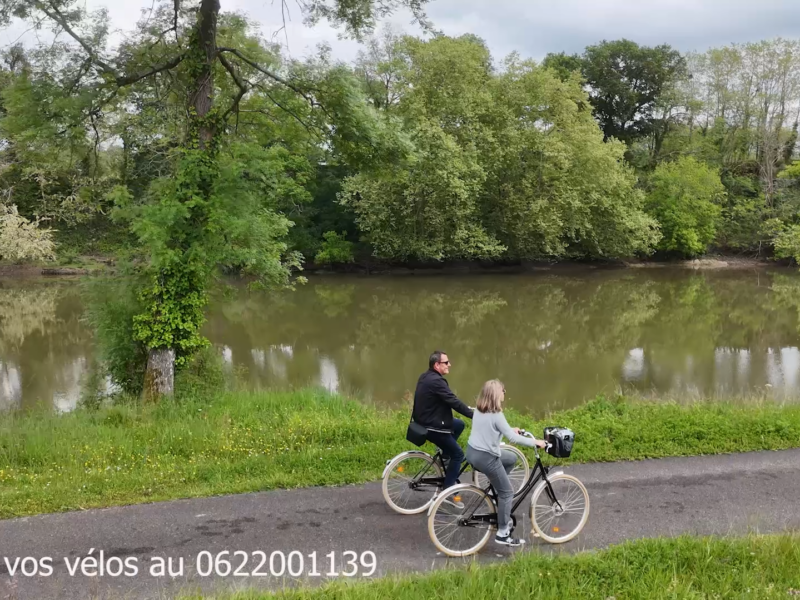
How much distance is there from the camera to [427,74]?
3241 cm

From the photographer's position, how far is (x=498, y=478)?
5.15 meters

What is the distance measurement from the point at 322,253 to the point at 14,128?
2765 cm

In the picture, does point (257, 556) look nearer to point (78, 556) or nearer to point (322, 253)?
point (78, 556)

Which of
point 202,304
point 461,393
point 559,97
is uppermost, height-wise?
point 559,97

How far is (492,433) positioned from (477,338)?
49.4 feet

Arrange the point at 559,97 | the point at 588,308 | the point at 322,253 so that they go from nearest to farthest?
the point at 588,308, the point at 559,97, the point at 322,253

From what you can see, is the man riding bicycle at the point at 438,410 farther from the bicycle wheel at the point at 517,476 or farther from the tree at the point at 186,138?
the tree at the point at 186,138

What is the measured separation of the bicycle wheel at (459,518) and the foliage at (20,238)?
33.2m

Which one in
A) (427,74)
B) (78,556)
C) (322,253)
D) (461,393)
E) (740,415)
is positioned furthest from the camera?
(322,253)

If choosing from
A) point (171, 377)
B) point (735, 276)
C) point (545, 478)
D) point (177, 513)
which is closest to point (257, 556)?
point (177, 513)

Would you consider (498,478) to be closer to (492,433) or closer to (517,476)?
(492,433)

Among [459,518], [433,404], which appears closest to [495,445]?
[459,518]

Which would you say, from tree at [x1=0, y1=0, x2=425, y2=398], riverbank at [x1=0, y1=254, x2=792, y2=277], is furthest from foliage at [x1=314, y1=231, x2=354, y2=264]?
tree at [x1=0, y1=0, x2=425, y2=398]

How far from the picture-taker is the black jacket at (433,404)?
223 inches
